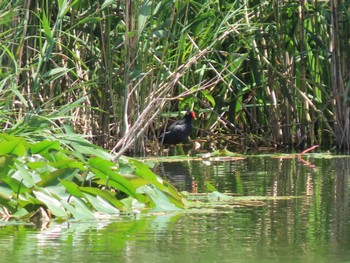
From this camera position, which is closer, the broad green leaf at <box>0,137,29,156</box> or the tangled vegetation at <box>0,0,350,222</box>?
the broad green leaf at <box>0,137,29,156</box>

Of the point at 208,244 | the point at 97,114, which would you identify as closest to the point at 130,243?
the point at 208,244

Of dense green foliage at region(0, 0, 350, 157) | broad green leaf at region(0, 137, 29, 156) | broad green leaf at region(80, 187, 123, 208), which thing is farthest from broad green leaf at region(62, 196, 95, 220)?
dense green foliage at region(0, 0, 350, 157)

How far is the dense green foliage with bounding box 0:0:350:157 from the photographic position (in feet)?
28.4

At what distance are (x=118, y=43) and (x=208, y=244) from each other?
15.8ft

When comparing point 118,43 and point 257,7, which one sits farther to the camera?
point 257,7

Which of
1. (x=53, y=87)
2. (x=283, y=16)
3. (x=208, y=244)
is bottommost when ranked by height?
(x=208, y=244)

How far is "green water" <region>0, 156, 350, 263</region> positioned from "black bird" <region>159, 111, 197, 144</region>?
3.83 meters

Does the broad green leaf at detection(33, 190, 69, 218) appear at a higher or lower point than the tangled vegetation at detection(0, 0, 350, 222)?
lower

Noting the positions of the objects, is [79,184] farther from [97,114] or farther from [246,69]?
[246,69]

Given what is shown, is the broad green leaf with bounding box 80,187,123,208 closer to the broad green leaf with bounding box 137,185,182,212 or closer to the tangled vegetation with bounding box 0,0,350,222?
the broad green leaf with bounding box 137,185,182,212

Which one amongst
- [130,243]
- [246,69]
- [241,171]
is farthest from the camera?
[246,69]

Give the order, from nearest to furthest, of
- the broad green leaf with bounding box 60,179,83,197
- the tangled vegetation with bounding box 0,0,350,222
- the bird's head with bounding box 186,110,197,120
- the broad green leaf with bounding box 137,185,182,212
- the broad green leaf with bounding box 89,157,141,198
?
the broad green leaf with bounding box 60,179,83,197, the broad green leaf with bounding box 89,157,141,198, the broad green leaf with bounding box 137,185,182,212, the tangled vegetation with bounding box 0,0,350,222, the bird's head with bounding box 186,110,197,120

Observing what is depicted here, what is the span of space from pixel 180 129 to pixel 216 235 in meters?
6.00

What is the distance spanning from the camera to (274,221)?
203 inches
